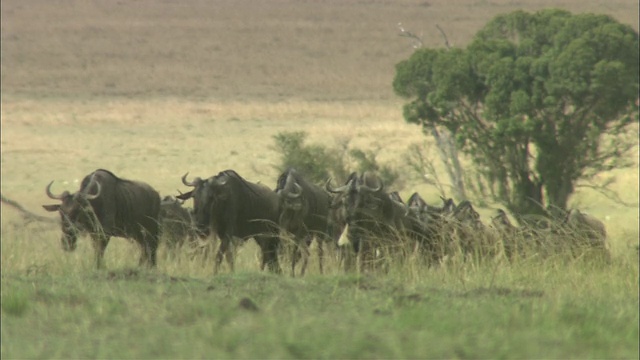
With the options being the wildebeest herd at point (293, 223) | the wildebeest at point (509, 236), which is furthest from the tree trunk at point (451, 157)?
the wildebeest herd at point (293, 223)

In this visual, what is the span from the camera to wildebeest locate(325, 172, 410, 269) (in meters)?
12.7

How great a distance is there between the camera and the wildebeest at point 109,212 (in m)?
12.5

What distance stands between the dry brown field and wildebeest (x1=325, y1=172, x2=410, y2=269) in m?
23.1

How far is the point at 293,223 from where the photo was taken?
1348 cm

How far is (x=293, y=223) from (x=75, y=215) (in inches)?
85.8

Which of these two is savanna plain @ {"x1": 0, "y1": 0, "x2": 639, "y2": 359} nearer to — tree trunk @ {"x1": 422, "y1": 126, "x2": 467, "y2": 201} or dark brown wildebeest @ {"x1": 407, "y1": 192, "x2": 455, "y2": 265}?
dark brown wildebeest @ {"x1": 407, "y1": 192, "x2": 455, "y2": 265}

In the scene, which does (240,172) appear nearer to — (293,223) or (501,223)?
(501,223)

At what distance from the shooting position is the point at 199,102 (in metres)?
70.4

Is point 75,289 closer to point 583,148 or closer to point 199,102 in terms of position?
point 583,148

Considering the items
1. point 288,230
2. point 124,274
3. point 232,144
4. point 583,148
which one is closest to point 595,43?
point 583,148

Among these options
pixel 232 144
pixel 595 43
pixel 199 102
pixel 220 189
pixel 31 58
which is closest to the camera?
pixel 220 189

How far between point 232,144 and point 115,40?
32.1 meters

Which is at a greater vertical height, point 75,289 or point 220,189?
point 220,189

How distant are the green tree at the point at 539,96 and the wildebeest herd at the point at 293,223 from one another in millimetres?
13575
